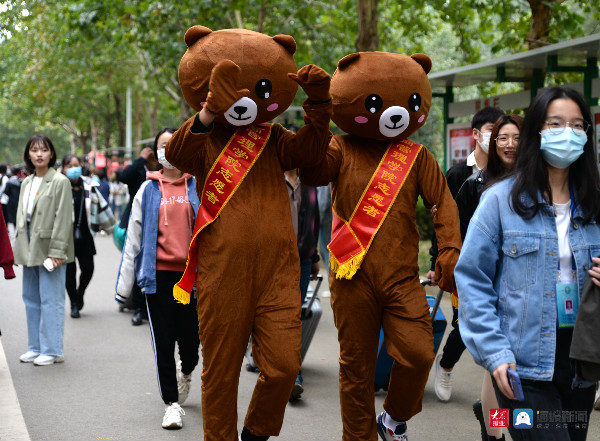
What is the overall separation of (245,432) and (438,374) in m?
2.20

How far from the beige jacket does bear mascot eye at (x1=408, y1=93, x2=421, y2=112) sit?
12.1 feet

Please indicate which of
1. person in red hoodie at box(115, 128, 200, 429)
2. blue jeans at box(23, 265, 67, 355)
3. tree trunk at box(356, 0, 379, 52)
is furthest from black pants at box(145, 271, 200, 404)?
tree trunk at box(356, 0, 379, 52)

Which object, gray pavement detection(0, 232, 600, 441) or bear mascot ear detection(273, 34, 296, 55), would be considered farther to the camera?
gray pavement detection(0, 232, 600, 441)

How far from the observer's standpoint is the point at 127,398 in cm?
638

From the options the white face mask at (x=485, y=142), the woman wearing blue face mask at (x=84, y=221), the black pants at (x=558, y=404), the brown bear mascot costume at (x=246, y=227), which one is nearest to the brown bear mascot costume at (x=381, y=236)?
the brown bear mascot costume at (x=246, y=227)

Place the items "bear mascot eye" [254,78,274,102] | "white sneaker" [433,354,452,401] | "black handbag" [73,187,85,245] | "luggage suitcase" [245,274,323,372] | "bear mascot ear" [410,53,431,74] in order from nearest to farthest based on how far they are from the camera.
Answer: "bear mascot eye" [254,78,274,102], "bear mascot ear" [410,53,431,74], "white sneaker" [433,354,452,401], "luggage suitcase" [245,274,323,372], "black handbag" [73,187,85,245]

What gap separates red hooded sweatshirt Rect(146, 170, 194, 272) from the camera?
5.56 m

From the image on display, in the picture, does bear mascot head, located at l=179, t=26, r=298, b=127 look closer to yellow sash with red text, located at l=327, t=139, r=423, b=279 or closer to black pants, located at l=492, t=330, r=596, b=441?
yellow sash with red text, located at l=327, t=139, r=423, b=279

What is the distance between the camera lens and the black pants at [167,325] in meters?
5.55

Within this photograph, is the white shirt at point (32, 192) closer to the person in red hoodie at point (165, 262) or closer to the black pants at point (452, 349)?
the person in red hoodie at point (165, 262)

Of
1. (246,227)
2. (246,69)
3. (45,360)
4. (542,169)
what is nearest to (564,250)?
(542,169)

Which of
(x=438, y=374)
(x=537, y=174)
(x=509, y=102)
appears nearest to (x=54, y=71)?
(x=509, y=102)

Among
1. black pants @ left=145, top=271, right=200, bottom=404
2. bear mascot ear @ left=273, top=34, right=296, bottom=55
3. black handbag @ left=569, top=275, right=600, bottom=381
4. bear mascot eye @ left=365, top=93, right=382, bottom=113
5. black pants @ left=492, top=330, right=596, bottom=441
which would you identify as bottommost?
black pants @ left=145, top=271, right=200, bottom=404

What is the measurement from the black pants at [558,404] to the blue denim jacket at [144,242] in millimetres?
2818
